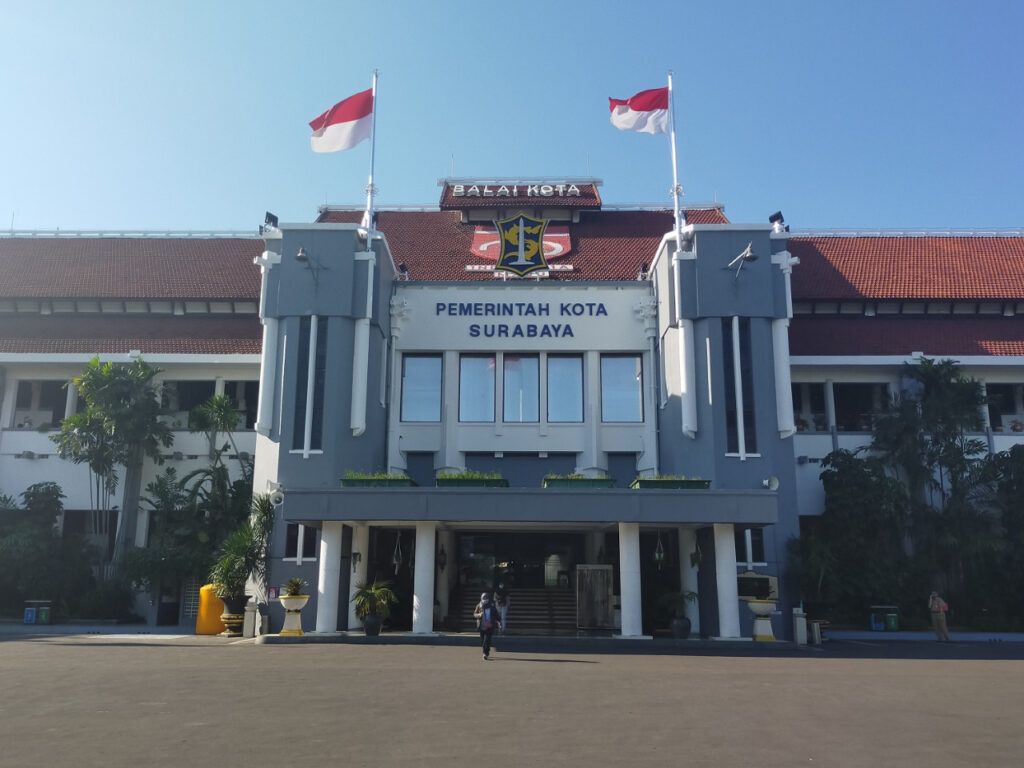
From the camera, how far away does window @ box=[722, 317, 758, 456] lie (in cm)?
2706

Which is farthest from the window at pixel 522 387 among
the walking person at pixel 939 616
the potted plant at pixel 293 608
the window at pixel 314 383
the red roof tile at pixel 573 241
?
the walking person at pixel 939 616

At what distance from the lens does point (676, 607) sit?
2405 cm

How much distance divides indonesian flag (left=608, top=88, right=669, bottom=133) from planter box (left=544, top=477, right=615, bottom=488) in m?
12.6

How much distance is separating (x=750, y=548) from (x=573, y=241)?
16538 millimetres

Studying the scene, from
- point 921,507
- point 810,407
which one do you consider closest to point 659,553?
point 921,507

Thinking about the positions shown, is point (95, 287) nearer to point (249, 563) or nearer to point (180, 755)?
point (249, 563)

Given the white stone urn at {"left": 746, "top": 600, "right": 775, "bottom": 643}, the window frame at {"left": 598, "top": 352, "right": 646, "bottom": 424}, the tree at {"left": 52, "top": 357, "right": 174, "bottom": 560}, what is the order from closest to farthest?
the white stone urn at {"left": 746, "top": 600, "right": 775, "bottom": 643}
the tree at {"left": 52, "top": 357, "right": 174, "bottom": 560}
the window frame at {"left": 598, "top": 352, "right": 646, "bottom": 424}

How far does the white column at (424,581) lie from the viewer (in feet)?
76.0

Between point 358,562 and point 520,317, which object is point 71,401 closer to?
point 358,562

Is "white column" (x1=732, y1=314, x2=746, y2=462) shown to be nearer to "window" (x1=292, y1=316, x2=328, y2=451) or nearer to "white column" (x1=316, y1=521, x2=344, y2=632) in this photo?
"white column" (x1=316, y1=521, x2=344, y2=632)

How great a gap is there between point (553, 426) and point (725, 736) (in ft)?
69.3

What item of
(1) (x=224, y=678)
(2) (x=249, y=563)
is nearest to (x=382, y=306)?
(2) (x=249, y=563)

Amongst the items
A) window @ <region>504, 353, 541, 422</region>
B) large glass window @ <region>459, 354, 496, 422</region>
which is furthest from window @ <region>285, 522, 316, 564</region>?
window @ <region>504, 353, 541, 422</region>

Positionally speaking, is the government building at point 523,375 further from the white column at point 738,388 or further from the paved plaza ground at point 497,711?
the paved plaza ground at point 497,711
